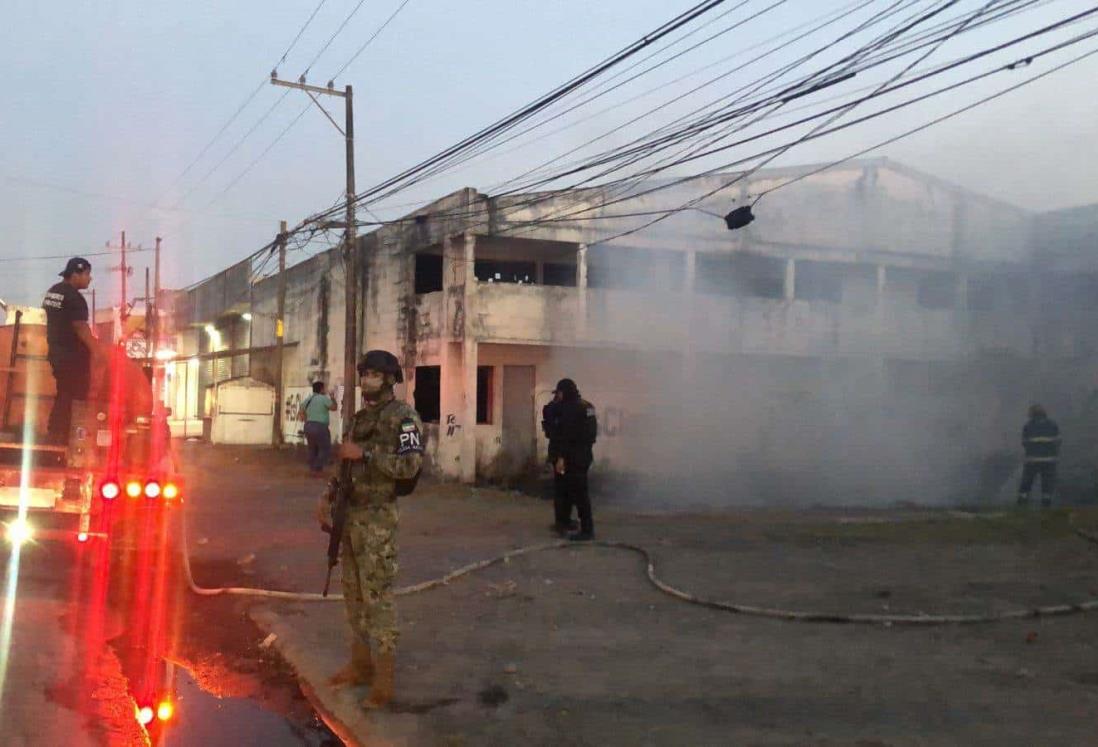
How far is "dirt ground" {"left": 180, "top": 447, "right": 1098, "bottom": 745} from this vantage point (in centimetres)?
432

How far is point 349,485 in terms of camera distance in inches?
185

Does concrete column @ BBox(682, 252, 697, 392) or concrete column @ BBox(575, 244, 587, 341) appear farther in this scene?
concrete column @ BBox(682, 252, 697, 392)

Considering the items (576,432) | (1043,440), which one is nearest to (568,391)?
(576,432)

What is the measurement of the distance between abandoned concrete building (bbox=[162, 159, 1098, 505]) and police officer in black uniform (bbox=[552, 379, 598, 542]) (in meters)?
6.80

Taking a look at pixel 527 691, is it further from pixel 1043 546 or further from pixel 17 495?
pixel 1043 546

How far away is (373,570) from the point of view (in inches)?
183

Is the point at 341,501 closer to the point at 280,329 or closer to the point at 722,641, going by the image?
the point at 722,641

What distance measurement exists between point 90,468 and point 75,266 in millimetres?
1544

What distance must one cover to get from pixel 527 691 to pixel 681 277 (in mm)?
14495

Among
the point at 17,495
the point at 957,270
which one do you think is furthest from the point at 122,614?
the point at 957,270

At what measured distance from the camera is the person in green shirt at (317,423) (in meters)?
16.7

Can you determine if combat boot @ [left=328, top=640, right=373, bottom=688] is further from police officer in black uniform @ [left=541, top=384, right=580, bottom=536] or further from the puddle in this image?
police officer in black uniform @ [left=541, top=384, right=580, bottom=536]

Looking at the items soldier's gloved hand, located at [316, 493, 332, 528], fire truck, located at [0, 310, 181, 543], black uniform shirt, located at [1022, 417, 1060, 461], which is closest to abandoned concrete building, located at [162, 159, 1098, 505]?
black uniform shirt, located at [1022, 417, 1060, 461]

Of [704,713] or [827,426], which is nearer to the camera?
[704,713]
